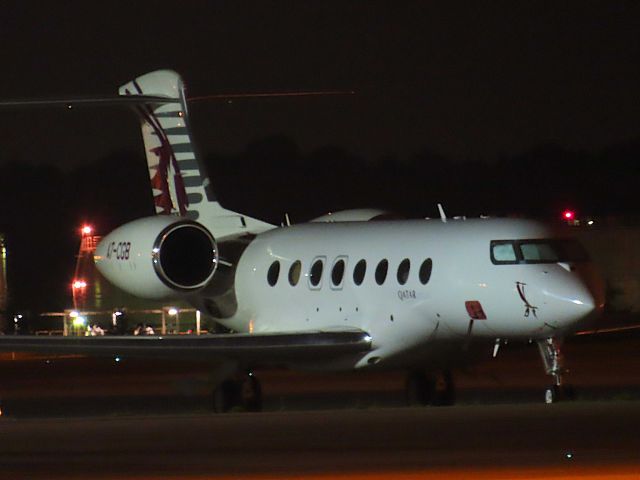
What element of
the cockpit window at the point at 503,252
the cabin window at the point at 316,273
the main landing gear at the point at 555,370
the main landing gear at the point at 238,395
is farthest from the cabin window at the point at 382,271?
the main landing gear at the point at 555,370

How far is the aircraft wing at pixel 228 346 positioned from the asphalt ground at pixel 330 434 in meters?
0.77

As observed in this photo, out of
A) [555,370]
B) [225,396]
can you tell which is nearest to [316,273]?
[225,396]

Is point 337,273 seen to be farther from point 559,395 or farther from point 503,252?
point 559,395

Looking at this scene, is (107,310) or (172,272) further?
(107,310)

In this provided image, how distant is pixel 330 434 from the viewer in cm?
1681

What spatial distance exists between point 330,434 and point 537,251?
6146 mm

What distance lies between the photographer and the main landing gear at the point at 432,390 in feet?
77.9

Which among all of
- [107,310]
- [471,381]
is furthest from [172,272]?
[107,310]

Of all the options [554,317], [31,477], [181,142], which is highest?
[181,142]

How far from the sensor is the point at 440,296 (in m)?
22.6

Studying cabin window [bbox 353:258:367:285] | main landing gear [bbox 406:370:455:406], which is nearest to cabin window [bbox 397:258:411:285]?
cabin window [bbox 353:258:367:285]

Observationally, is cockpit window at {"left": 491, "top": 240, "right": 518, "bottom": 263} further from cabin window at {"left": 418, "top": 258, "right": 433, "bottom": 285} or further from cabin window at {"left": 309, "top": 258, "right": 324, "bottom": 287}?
cabin window at {"left": 309, "top": 258, "right": 324, "bottom": 287}

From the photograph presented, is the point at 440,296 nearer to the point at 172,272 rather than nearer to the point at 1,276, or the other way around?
the point at 172,272

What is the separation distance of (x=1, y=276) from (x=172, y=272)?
29186 mm
